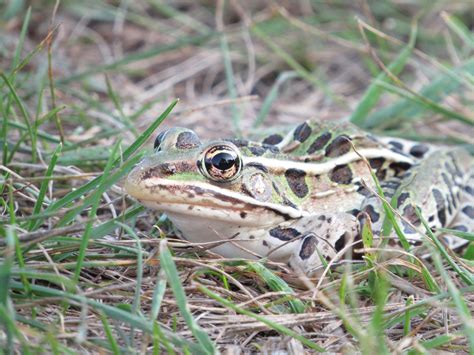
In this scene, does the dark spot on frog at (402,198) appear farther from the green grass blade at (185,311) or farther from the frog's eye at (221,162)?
the green grass blade at (185,311)

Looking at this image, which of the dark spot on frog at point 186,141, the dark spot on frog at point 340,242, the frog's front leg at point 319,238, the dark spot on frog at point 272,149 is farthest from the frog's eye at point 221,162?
the dark spot on frog at point 340,242

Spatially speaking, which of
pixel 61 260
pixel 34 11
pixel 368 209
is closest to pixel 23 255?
pixel 61 260

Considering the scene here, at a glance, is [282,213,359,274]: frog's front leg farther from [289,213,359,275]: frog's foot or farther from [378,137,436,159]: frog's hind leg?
[378,137,436,159]: frog's hind leg

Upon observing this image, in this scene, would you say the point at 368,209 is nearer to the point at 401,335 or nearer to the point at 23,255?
the point at 401,335

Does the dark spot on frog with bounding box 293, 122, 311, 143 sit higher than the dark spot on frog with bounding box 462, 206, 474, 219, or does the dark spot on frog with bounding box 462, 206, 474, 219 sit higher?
the dark spot on frog with bounding box 293, 122, 311, 143

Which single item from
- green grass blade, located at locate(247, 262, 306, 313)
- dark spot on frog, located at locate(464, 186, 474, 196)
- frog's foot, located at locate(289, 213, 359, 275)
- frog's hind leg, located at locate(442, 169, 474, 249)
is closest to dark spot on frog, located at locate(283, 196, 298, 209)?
frog's foot, located at locate(289, 213, 359, 275)

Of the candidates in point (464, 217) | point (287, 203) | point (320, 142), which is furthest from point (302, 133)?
point (464, 217)
